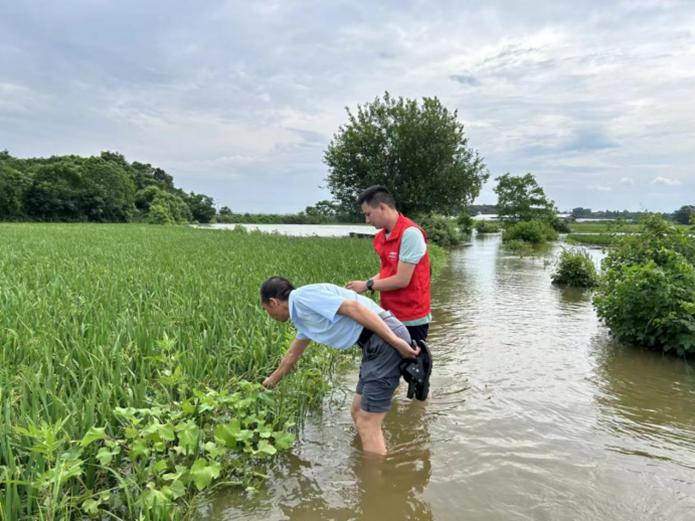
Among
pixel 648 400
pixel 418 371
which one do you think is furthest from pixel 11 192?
pixel 648 400

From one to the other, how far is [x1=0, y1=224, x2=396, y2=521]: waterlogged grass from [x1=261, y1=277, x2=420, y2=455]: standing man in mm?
503

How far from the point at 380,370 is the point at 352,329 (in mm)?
342

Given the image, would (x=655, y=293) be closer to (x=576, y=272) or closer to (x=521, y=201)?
(x=576, y=272)

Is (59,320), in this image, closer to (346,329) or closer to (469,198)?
(346,329)

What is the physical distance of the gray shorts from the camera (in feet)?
9.02

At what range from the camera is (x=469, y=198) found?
27.5 metres

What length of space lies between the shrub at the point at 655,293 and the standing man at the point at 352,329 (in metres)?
4.44

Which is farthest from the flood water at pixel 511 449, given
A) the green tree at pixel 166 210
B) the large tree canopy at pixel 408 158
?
the green tree at pixel 166 210

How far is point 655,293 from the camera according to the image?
232 inches

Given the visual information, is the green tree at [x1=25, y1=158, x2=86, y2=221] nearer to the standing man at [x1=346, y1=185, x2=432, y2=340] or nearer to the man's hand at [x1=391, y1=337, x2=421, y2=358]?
the standing man at [x1=346, y1=185, x2=432, y2=340]

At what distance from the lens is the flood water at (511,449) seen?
101 inches

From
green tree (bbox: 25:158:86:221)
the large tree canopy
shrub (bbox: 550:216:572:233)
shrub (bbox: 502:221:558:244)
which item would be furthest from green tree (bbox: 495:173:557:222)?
green tree (bbox: 25:158:86:221)

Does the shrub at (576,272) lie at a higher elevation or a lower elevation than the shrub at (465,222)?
lower

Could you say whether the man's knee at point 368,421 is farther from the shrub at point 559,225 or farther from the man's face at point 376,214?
the shrub at point 559,225
